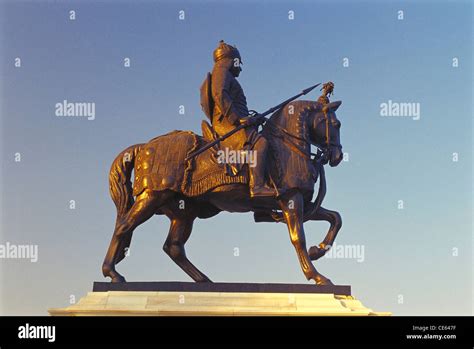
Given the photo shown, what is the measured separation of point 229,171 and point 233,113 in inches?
44.4

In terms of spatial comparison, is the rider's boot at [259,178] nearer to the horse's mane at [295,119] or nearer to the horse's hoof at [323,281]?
the horse's mane at [295,119]

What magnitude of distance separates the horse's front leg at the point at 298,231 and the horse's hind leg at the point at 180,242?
1.91 meters

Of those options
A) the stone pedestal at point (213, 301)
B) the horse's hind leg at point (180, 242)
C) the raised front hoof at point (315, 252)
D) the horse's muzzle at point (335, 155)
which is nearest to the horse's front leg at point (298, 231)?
the stone pedestal at point (213, 301)

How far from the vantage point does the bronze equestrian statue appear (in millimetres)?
17266

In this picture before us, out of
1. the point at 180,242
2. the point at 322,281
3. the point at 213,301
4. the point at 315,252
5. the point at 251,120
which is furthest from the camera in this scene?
the point at 180,242

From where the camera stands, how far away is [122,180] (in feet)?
58.5

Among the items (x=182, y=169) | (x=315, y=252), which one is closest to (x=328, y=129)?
(x=315, y=252)

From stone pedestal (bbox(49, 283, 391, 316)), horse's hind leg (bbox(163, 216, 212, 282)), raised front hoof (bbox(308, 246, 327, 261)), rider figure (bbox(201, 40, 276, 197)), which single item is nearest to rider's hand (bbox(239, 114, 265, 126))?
rider figure (bbox(201, 40, 276, 197))

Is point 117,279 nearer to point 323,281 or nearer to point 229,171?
point 229,171

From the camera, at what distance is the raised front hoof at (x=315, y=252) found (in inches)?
704
